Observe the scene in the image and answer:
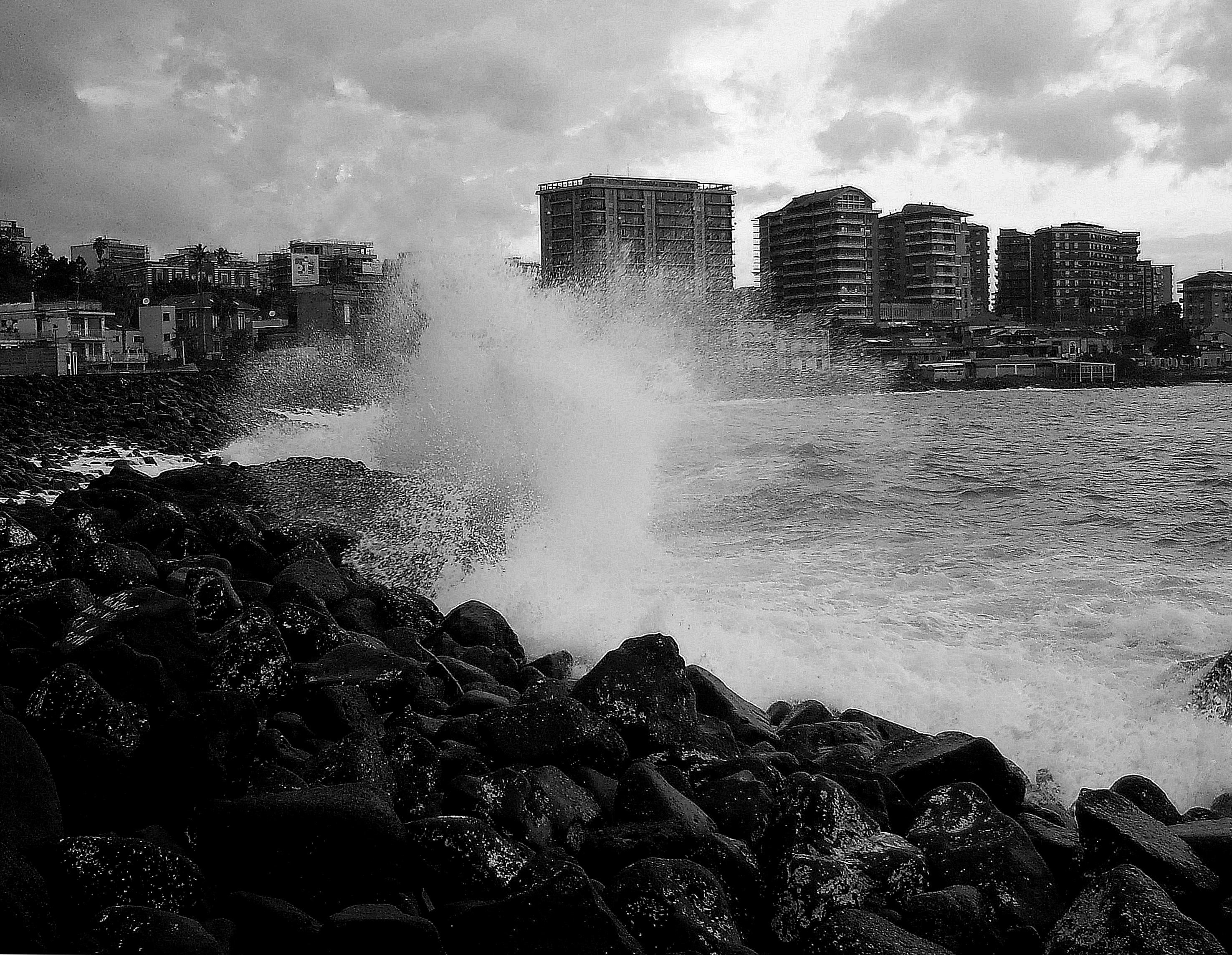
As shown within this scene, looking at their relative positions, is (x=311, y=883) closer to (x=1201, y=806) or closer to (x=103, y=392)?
(x=1201, y=806)

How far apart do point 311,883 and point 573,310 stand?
40.8 ft

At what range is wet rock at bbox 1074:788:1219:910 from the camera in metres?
3.01

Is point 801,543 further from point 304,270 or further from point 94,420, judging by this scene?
point 304,270

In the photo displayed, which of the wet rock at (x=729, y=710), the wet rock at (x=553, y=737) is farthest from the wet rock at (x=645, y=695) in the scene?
the wet rock at (x=729, y=710)

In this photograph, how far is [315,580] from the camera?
19.2 feet

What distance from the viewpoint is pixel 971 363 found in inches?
2270

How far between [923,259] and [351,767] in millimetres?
82489

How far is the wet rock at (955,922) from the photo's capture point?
2.80m

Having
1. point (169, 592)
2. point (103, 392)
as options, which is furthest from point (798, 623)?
point (103, 392)

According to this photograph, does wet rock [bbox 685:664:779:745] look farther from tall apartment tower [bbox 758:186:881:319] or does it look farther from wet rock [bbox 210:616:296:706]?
tall apartment tower [bbox 758:186:881:319]

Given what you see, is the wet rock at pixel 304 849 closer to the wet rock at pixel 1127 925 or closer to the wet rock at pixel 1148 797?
the wet rock at pixel 1127 925

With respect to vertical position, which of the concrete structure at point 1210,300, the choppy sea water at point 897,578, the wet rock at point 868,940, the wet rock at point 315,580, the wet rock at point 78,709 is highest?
the concrete structure at point 1210,300

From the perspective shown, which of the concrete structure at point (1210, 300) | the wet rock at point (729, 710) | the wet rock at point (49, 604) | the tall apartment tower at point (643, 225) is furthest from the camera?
the concrete structure at point (1210, 300)

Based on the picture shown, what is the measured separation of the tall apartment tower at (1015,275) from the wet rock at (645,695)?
83.3 m
